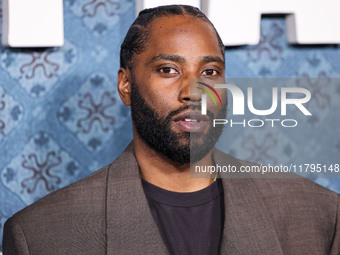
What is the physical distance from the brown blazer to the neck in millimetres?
37

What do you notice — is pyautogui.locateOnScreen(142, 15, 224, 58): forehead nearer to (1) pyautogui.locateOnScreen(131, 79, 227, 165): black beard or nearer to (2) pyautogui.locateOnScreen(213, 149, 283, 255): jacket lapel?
(1) pyautogui.locateOnScreen(131, 79, 227, 165): black beard

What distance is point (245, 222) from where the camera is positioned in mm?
1171

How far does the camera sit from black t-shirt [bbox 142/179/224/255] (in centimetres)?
114

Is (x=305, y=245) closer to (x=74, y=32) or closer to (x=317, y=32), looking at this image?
(x=317, y=32)

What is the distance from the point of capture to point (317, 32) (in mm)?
1645

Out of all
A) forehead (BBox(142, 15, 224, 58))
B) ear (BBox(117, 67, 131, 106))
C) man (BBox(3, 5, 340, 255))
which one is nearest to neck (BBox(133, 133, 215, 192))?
man (BBox(3, 5, 340, 255))

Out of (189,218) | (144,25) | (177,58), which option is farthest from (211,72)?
(189,218)

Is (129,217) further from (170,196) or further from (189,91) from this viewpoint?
(189,91)

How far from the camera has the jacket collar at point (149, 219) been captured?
111 centimetres

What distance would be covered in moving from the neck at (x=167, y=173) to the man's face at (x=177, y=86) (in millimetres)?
25

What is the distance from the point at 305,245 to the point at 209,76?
46cm

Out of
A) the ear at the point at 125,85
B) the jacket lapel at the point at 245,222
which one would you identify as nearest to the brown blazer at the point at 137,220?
the jacket lapel at the point at 245,222

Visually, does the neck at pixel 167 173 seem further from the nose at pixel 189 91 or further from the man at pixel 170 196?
the nose at pixel 189 91

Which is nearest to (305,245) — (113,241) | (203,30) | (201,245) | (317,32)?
(201,245)
